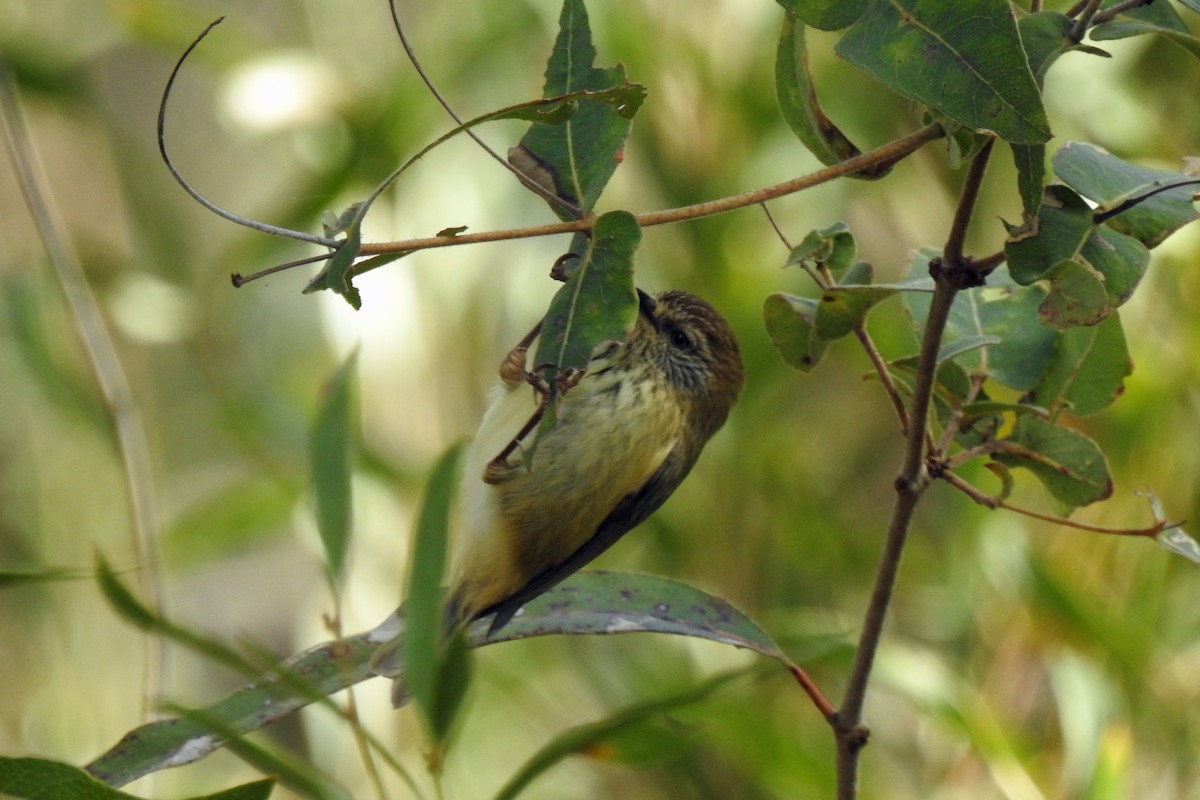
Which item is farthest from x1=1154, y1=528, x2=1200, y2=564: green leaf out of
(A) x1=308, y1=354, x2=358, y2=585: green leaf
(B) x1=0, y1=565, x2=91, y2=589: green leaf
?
(B) x1=0, y1=565, x2=91, y2=589: green leaf

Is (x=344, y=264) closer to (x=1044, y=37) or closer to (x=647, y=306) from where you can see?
(x=1044, y=37)

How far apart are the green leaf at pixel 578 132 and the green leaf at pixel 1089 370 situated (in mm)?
575

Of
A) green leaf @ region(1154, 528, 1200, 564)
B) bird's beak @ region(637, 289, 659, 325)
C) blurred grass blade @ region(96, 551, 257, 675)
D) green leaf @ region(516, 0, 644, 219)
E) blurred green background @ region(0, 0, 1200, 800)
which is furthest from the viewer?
blurred green background @ region(0, 0, 1200, 800)

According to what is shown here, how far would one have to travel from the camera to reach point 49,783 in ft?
3.76

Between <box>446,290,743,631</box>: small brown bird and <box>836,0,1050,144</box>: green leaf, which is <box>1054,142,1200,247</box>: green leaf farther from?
<box>446,290,743,631</box>: small brown bird

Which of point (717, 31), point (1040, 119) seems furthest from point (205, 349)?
point (1040, 119)

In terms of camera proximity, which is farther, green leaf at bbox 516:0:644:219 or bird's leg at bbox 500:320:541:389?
bird's leg at bbox 500:320:541:389

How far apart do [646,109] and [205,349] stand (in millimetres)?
1148

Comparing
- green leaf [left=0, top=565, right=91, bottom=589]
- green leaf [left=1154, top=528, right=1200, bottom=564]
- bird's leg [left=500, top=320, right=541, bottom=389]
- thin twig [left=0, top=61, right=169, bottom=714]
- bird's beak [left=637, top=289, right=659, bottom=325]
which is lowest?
green leaf [left=1154, top=528, right=1200, bottom=564]

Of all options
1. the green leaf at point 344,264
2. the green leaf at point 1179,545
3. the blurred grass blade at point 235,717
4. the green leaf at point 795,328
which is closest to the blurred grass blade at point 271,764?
the blurred grass blade at point 235,717

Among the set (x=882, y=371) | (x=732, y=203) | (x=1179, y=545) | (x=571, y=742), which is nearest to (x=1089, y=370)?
(x=1179, y=545)

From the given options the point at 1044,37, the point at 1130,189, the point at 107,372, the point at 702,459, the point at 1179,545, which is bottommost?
the point at 1179,545

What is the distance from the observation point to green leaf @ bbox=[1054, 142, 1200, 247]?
1.08 meters

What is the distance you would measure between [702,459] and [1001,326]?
1.48 m
